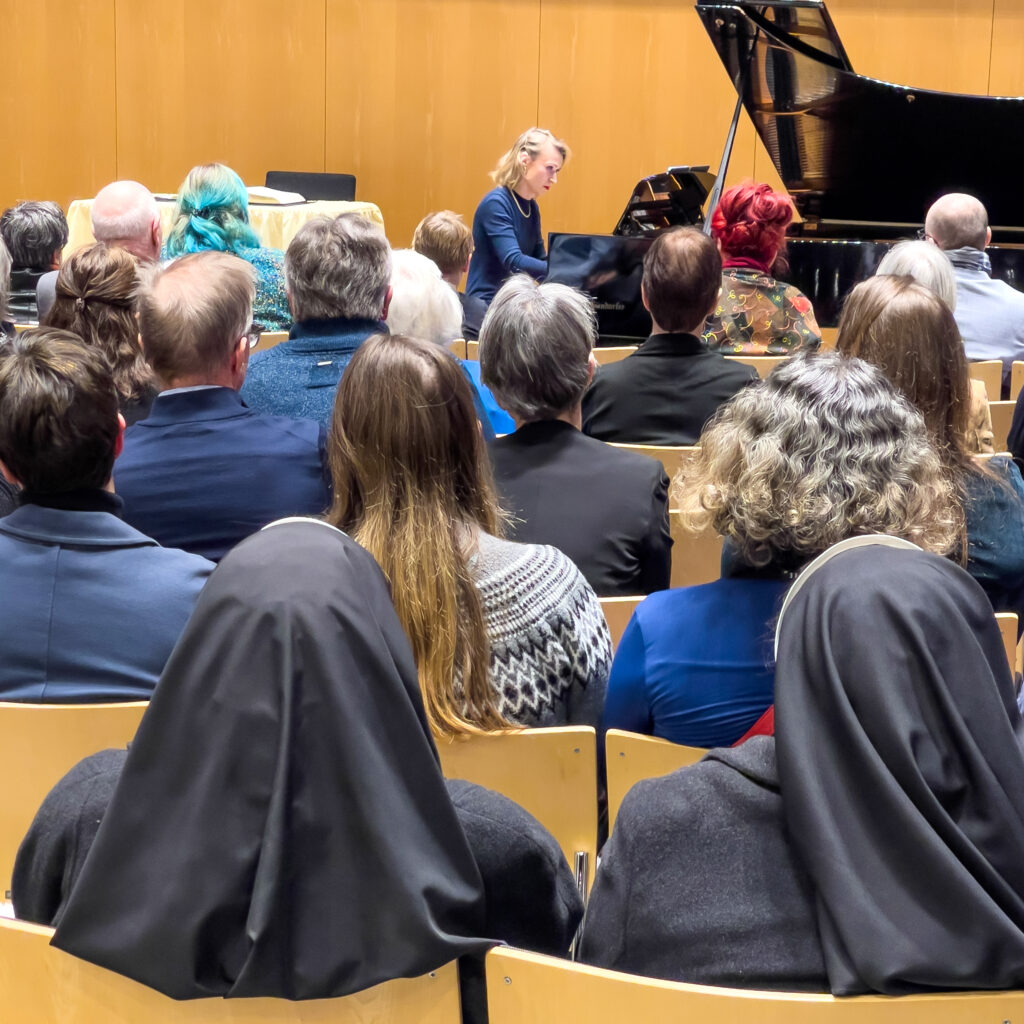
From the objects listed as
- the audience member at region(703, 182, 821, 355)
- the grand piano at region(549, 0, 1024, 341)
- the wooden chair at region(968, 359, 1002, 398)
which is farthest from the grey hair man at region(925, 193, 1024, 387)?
the grand piano at region(549, 0, 1024, 341)

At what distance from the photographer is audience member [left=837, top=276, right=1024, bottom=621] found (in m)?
2.40

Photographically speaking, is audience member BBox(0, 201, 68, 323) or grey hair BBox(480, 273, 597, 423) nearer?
grey hair BBox(480, 273, 597, 423)

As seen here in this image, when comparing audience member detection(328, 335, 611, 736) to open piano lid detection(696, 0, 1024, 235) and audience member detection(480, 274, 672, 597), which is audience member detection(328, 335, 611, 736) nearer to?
audience member detection(480, 274, 672, 597)

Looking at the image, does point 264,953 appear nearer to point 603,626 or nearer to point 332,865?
point 332,865

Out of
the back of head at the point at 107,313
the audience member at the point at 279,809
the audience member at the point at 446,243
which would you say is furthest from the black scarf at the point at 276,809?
the audience member at the point at 446,243

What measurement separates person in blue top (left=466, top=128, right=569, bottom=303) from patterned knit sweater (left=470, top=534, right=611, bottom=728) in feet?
13.8

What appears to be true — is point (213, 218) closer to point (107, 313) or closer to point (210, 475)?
point (107, 313)

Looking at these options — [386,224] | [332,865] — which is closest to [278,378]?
[332,865]

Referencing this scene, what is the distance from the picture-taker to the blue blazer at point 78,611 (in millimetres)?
1812

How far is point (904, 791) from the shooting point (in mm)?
987

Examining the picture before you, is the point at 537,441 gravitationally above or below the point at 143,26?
below

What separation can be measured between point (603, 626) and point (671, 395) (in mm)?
1346

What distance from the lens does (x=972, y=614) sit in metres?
1.05

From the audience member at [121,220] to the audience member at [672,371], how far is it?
1.58 metres
